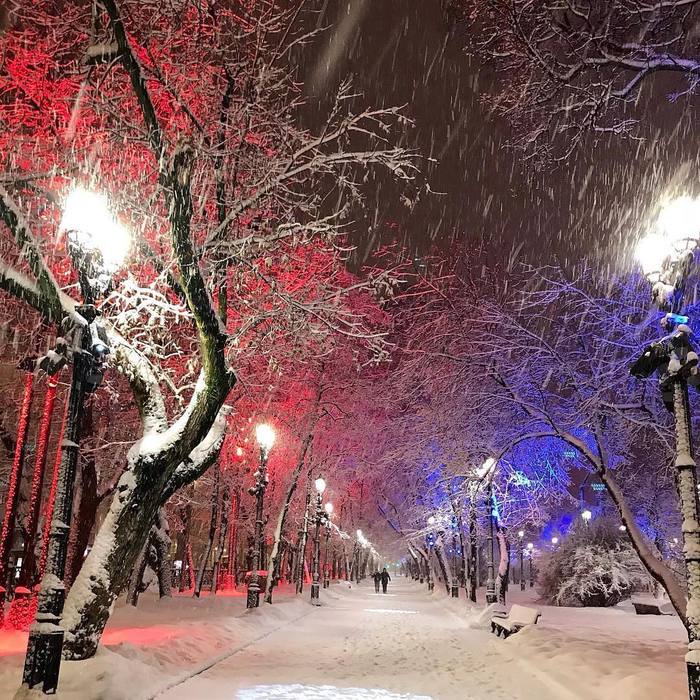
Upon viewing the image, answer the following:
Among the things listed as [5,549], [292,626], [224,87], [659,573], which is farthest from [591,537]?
[224,87]

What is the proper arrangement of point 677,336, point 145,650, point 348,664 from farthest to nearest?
point 348,664 → point 145,650 → point 677,336

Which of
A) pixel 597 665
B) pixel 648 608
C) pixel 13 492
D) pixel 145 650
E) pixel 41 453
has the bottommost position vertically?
pixel 648 608

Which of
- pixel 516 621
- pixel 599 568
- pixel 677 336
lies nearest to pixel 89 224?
pixel 677 336

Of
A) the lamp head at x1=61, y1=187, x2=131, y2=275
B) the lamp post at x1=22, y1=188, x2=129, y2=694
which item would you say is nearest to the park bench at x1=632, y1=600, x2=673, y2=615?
the lamp post at x1=22, y1=188, x2=129, y2=694

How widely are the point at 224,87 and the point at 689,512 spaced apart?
9.47 metres

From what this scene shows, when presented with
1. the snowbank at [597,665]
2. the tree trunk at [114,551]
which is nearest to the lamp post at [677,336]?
the snowbank at [597,665]

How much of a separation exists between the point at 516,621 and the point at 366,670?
6.08m

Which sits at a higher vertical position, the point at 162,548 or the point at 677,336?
the point at 677,336

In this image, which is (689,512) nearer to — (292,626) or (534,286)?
A: (534,286)

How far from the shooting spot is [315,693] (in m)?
9.08

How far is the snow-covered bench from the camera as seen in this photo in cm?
1557

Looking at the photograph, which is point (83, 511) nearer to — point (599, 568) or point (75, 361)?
point (75, 361)

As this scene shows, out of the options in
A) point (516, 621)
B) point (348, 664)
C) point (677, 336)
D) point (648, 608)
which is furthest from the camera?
point (648, 608)

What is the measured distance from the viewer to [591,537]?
1249 inches
